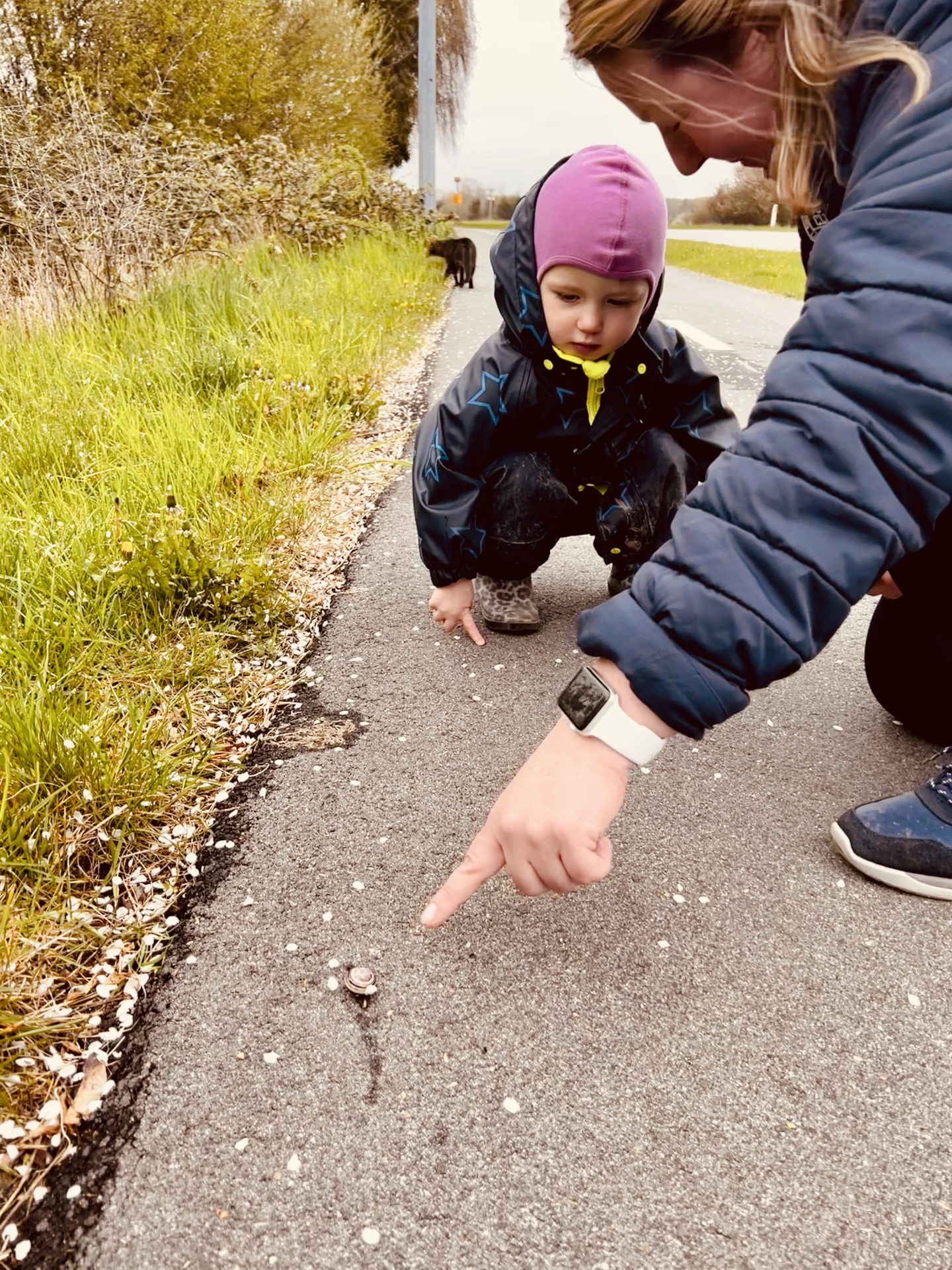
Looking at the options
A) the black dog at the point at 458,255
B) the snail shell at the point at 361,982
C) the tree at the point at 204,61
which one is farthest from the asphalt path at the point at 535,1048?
the black dog at the point at 458,255

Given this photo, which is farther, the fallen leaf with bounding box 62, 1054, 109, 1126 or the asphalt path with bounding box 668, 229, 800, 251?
the asphalt path with bounding box 668, 229, 800, 251

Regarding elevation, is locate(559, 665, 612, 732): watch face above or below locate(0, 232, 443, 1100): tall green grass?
above

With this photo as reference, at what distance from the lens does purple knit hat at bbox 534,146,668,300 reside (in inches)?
75.2

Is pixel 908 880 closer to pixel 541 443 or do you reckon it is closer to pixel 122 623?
pixel 541 443

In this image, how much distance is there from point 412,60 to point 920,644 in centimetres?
3198

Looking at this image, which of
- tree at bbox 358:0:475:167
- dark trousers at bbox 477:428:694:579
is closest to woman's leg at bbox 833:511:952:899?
dark trousers at bbox 477:428:694:579

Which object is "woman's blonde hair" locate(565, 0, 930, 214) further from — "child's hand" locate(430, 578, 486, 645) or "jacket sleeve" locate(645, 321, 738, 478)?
"child's hand" locate(430, 578, 486, 645)

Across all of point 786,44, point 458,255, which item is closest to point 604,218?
point 786,44

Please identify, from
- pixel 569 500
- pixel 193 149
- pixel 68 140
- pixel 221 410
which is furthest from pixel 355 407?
pixel 193 149

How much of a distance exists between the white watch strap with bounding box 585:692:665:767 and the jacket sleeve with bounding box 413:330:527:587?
1.30 meters

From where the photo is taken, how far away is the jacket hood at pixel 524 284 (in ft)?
6.82

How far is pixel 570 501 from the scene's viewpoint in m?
→ 2.39

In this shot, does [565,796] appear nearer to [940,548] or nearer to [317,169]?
[940,548]

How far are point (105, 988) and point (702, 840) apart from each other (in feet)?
3.60
